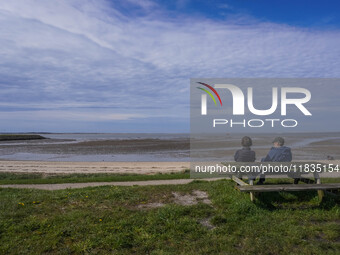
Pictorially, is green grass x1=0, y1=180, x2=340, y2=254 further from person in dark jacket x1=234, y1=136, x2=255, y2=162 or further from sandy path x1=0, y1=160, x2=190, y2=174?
sandy path x1=0, y1=160, x2=190, y2=174

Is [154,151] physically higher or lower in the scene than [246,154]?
lower

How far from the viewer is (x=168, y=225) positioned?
5.12m

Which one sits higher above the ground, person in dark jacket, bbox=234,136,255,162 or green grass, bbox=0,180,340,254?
person in dark jacket, bbox=234,136,255,162

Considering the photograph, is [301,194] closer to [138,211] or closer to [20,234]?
[138,211]

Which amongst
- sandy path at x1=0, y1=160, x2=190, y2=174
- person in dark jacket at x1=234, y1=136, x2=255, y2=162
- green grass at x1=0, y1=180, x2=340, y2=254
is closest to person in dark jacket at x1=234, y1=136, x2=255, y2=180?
person in dark jacket at x1=234, y1=136, x2=255, y2=162

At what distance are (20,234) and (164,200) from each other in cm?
305

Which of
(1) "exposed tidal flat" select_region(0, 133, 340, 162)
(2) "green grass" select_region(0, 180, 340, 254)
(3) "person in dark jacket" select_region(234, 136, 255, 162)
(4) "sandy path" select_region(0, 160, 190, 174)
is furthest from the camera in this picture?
(1) "exposed tidal flat" select_region(0, 133, 340, 162)

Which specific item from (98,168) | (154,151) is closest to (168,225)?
(98,168)

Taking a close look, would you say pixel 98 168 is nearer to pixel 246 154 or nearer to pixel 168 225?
pixel 246 154

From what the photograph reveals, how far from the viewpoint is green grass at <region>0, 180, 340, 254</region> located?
4358mm

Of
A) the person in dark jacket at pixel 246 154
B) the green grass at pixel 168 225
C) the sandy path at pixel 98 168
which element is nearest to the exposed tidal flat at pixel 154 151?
the sandy path at pixel 98 168

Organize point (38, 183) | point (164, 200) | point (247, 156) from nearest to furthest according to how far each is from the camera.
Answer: point (164, 200) < point (247, 156) < point (38, 183)

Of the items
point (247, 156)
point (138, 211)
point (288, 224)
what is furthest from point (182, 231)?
point (247, 156)

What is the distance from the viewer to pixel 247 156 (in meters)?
7.43
